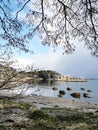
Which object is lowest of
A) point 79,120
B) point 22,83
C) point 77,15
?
point 79,120

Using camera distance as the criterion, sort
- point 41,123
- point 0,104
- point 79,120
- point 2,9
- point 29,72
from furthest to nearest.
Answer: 1. point 0,104
2. point 79,120
3. point 41,123
4. point 29,72
5. point 2,9

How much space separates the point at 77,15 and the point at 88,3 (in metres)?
0.94

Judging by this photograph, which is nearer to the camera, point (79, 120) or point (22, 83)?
point (22, 83)

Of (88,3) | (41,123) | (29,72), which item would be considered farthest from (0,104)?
(88,3)

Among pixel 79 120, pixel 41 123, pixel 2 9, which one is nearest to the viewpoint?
pixel 2 9

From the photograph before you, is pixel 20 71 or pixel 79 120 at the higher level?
pixel 20 71

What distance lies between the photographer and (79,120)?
18234mm

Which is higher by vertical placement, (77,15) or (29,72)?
(77,15)

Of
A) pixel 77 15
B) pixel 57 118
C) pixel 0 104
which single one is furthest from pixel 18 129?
pixel 0 104

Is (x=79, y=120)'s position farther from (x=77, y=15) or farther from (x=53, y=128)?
(x=77, y=15)

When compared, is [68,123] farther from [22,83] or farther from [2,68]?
[2,68]

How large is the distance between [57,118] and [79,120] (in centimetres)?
132

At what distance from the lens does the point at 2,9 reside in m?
13.6

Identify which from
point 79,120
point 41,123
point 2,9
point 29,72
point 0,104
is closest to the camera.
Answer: point 2,9
